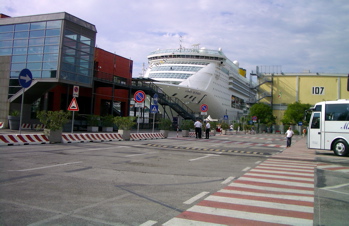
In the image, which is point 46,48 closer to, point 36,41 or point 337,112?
point 36,41

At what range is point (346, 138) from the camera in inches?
610

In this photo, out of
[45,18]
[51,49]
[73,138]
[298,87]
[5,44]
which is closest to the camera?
[73,138]

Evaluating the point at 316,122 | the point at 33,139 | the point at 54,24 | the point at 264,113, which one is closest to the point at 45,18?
the point at 54,24

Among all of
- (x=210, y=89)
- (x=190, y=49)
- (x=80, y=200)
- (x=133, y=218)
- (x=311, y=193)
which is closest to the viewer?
(x=133, y=218)

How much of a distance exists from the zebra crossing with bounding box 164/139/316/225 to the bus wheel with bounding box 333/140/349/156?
9257 mm

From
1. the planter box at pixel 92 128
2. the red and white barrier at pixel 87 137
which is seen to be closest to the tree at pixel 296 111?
the planter box at pixel 92 128

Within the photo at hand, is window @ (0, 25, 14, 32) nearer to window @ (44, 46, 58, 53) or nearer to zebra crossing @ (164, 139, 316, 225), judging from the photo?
window @ (44, 46, 58, 53)

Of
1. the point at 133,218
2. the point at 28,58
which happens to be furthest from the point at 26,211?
the point at 28,58

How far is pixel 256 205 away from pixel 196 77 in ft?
142

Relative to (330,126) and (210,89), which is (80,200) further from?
(210,89)

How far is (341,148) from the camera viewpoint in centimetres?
1553

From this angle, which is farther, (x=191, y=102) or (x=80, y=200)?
(x=191, y=102)

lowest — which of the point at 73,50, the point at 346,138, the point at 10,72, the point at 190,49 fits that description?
the point at 346,138

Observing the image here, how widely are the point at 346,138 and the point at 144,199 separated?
14.0 metres
